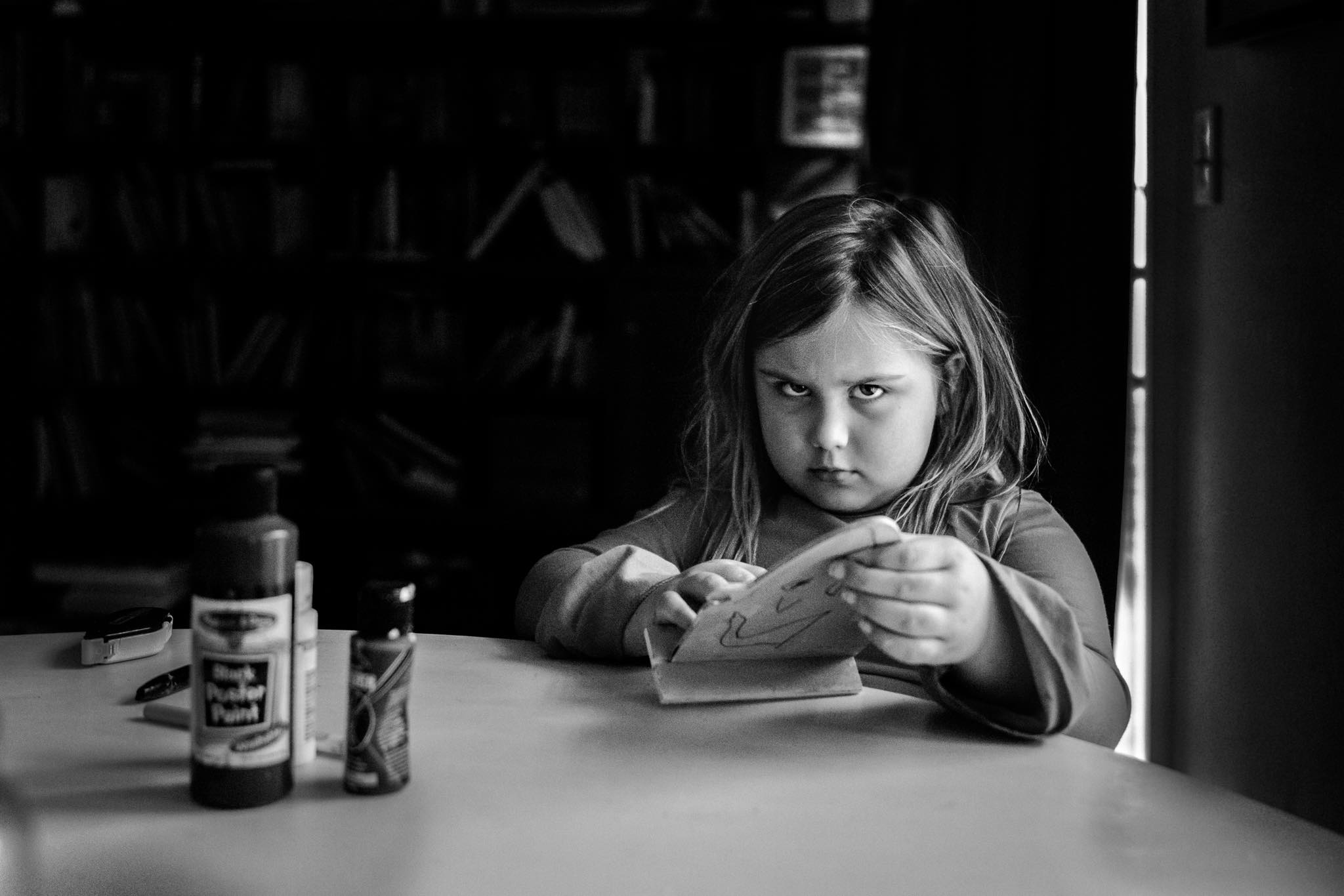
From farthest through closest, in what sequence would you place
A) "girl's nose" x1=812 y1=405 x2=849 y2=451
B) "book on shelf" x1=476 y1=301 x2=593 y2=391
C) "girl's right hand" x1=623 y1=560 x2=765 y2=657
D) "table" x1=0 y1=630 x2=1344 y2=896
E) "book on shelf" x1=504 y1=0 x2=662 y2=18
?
"book on shelf" x1=476 y1=301 x2=593 y2=391 → "book on shelf" x1=504 y1=0 x2=662 y2=18 → "girl's nose" x1=812 y1=405 x2=849 y2=451 → "girl's right hand" x1=623 y1=560 x2=765 y2=657 → "table" x1=0 y1=630 x2=1344 y2=896

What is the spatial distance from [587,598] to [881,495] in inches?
13.0

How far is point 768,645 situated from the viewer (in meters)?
0.84

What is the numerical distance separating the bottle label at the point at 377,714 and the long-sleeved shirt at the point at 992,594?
324 millimetres

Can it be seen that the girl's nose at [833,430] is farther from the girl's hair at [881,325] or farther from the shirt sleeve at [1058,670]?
the shirt sleeve at [1058,670]

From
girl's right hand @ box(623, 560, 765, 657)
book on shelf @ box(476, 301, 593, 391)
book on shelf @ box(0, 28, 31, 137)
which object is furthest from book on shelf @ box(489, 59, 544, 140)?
girl's right hand @ box(623, 560, 765, 657)

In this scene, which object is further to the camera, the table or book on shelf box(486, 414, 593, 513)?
book on shelf box(486, 414, 593, 513)

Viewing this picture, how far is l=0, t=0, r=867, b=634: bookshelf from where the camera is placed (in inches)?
118

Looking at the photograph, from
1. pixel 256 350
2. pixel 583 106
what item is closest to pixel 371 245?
pixel 256 350

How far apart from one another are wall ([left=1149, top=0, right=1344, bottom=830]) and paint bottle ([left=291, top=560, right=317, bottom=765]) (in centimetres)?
111

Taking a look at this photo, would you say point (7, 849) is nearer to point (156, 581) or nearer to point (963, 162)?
point (963, 162)

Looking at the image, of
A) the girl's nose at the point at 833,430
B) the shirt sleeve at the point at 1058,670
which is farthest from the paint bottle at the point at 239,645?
the girl's nose at the point at 833,430

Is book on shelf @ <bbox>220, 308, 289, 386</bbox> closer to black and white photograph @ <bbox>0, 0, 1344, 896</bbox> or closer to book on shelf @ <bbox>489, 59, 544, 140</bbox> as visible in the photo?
black and white photograph @ <bbox>0, 0, 1344, 896</bbox>

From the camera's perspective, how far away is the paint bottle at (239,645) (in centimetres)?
61

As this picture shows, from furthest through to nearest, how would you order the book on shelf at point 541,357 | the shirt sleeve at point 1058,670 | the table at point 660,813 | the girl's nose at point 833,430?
the book on shelf at point 541,357, the girl's nose at point 833,430, the shirt sleeve at point 1058,670, the table at point 660,813
